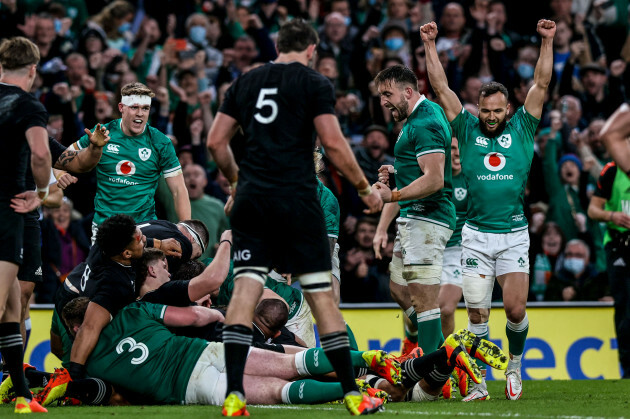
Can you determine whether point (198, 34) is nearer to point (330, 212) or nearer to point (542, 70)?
point (330, 212)

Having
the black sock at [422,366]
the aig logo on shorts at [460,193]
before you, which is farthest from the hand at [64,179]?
the aig logo on shorts at [460,193]

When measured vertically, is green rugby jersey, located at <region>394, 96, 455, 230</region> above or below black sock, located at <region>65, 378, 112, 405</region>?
above

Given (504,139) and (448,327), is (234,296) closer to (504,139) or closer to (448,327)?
(504,139)

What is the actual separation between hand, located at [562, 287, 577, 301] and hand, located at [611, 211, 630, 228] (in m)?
3.00

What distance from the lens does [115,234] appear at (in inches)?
305

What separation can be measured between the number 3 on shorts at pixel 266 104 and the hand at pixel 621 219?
553 centimetres

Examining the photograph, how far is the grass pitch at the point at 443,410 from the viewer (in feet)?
21.1

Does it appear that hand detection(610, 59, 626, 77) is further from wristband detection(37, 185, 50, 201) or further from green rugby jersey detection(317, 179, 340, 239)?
wristband detection(37, 185, 50, 201)

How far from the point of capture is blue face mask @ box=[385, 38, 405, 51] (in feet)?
53.5

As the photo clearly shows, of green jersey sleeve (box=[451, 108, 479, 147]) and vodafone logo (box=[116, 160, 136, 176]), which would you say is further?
vodafone logo (box=[116, 160, 136, 176])

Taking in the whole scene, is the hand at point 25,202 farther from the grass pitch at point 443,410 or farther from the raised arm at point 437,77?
the raised arm at point 437,77

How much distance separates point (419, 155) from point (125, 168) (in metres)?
3.48

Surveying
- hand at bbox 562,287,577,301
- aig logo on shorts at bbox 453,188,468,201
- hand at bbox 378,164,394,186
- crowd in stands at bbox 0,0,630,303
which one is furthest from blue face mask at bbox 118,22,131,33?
hand at bbox 378,164,394,186

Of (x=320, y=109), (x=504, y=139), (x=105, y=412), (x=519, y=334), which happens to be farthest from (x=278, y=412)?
(x=504, y=139)
